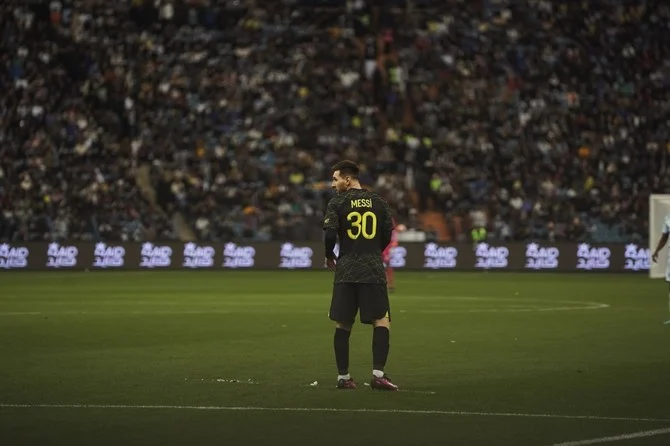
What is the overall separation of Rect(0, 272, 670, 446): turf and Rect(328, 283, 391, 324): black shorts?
28.0 inches

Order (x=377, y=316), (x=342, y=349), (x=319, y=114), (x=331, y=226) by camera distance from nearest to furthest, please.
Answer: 1. (x=331, y=226)
2. (x=377, y=316)
3. (x=342, y=349)
4. (x=319, y=114)

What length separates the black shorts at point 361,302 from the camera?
13.4 meters

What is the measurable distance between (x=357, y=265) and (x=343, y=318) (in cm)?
52

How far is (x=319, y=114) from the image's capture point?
49.7 meters

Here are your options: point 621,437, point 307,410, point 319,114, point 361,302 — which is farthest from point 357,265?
point 319,114

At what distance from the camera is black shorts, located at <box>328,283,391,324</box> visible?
44.0 ft

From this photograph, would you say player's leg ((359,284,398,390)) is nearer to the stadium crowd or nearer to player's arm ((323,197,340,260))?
player's arm ((323,197,340,260))

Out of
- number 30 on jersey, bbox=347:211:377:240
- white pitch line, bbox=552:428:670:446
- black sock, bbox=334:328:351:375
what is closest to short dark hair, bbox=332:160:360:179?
number 30 on jersey, bbox=347:211:377:240

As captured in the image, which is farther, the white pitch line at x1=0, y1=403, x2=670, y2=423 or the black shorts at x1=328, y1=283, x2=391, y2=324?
the black shorts at x1=328, y1=283, x2=391, y2=324

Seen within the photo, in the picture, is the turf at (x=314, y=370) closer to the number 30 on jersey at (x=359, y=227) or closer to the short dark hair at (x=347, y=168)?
the number 30 on jersey at (x=359, y=227)

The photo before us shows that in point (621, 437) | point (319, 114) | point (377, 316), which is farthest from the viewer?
point (319, 114)

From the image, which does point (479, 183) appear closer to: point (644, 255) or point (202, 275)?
point (644, 255)

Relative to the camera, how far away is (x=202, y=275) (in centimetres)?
4309

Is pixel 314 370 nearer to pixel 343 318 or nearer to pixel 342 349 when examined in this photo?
pixel 342 349
